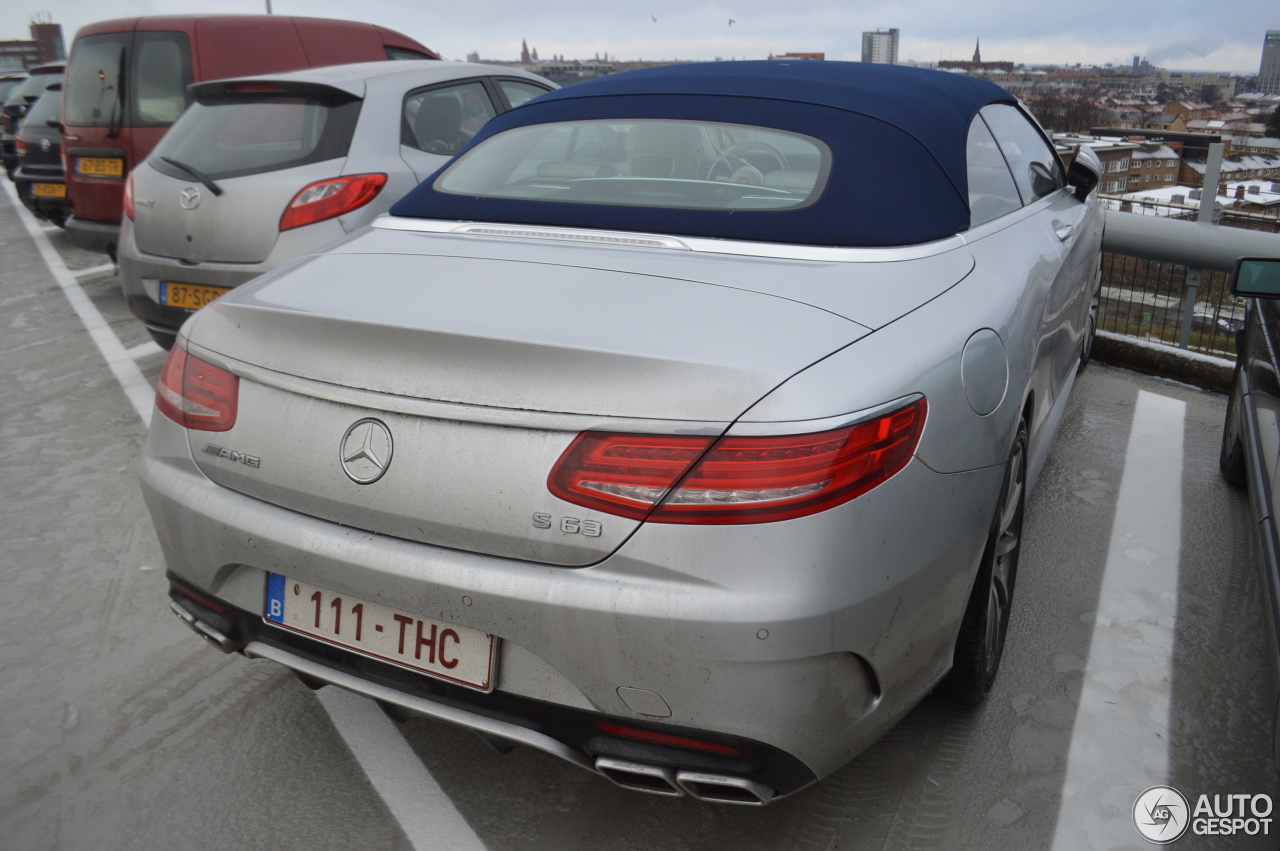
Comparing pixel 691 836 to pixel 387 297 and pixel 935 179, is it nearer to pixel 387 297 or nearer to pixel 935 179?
pixel 387 297

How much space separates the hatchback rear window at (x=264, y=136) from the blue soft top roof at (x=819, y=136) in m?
2.15

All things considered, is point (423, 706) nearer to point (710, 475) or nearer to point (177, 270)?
point (710, 475)

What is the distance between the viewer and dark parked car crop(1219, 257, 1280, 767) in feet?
7.88

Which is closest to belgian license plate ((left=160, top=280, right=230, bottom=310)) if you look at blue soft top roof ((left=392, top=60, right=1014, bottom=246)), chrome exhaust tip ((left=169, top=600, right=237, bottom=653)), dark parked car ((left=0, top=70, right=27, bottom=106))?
blue soft top roof ((left=392, top=60, right=1014, bottom=246))

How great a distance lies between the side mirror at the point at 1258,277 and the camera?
2613mm

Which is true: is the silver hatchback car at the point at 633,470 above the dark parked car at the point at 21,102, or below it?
below

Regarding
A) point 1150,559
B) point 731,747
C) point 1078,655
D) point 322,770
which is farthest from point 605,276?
point 1150,559

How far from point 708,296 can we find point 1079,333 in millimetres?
2575

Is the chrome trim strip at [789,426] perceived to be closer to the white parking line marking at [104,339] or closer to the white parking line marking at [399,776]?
the white parking line marking at [399,776]

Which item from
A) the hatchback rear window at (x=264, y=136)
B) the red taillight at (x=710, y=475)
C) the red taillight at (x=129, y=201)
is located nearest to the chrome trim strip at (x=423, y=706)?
the red taillight at (x=710, y=475)

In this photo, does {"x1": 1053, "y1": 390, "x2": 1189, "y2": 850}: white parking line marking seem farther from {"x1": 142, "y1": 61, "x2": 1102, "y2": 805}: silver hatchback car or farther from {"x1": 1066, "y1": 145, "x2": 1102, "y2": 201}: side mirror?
{"x1": 1066, "y1": 145, "x2": 1102, "y2": 201}: side mirror

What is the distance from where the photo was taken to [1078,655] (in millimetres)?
2850

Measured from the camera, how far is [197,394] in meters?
2.12

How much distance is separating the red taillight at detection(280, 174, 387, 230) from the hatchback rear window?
0.17 meters
